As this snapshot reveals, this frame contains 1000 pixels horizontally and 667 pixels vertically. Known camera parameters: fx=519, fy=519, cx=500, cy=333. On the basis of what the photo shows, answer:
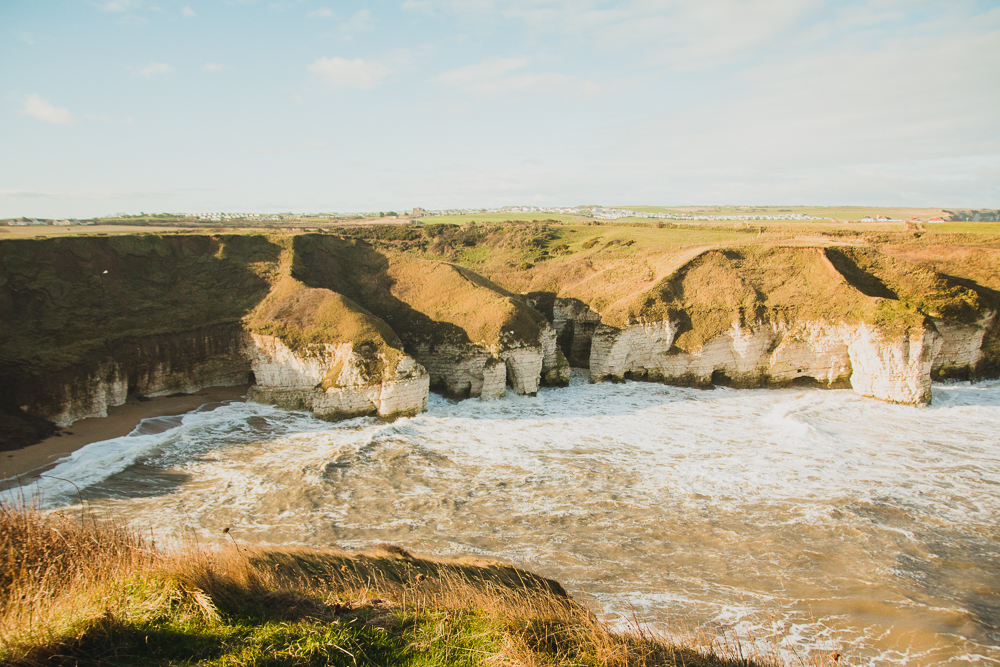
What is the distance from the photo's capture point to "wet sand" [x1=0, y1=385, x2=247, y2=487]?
1500 cm

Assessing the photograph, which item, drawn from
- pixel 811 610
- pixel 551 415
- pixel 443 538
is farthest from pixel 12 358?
pixel 811 610

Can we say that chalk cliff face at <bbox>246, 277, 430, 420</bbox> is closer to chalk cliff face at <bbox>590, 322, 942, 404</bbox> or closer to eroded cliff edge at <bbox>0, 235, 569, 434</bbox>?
eroded cliff edge at <bbox>0, 235, 569, 434</bbox>

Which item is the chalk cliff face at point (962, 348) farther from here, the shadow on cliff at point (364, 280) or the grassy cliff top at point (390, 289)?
the shadow on cliff at point (364, 280)

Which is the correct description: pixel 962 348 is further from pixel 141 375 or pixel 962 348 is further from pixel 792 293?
pixel 141 375

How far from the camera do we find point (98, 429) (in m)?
17.8

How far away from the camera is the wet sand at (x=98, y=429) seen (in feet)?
49.2

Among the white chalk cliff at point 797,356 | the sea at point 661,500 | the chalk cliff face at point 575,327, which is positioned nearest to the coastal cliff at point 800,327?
the white chalk cliff at point 797,356

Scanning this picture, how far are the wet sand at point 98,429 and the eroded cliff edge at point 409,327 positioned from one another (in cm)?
49

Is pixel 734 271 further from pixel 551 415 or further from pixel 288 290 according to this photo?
pixel 288 290

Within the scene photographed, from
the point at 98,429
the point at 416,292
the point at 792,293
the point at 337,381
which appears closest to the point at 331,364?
the point at 337,381

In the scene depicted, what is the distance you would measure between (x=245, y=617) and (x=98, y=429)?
16562 millimetres

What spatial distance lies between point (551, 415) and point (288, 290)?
524 inches

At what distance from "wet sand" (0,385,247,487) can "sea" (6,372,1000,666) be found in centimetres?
Result: 54

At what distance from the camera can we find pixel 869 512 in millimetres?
13469
